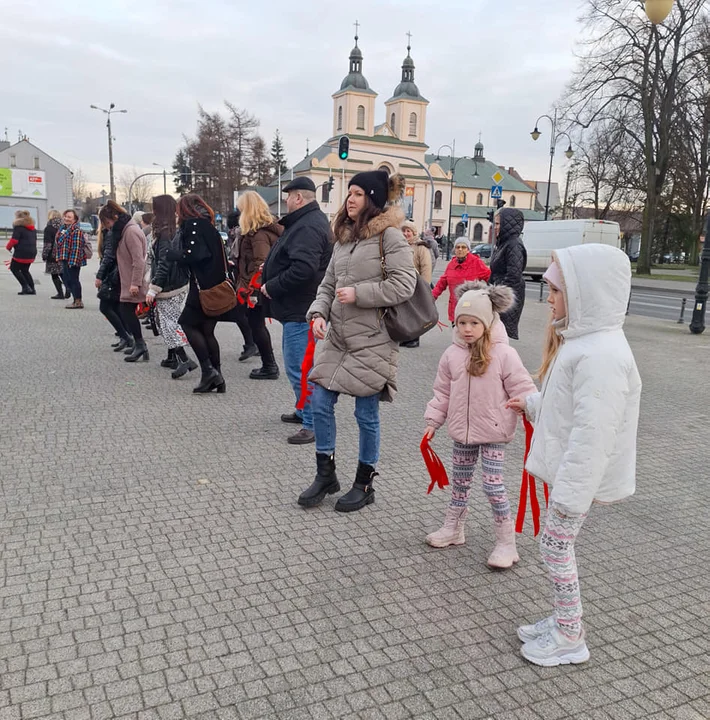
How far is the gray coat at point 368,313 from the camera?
4.05 metres

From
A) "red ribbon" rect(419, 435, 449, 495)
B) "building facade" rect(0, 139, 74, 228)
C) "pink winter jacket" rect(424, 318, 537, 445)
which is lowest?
"red ribbon" rect(419, 435, 449, 495)

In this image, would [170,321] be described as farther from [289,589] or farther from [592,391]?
[592,391]

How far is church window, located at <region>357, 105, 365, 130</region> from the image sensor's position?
9325cm

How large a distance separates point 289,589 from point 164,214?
18.7 feet

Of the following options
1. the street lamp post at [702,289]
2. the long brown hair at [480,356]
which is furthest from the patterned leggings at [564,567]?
the street lamp post at [702,289]

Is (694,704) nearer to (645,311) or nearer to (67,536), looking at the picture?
(67,536)

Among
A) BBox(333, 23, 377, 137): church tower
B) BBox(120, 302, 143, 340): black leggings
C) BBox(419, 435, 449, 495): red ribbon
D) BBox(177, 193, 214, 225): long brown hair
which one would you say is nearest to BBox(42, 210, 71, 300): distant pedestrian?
BBox(120, 302, 143, 340): black leggings

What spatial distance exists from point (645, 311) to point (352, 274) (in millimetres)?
16432

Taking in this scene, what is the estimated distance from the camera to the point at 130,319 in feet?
28.0

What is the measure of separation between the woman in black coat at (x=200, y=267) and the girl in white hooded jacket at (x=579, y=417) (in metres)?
4.65

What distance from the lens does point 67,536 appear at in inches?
149

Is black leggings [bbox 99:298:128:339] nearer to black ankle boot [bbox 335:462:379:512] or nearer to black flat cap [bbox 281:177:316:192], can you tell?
black flat cap [bbox 281:177:316:192]

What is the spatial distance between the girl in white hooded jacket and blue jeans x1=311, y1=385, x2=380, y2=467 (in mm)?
1491

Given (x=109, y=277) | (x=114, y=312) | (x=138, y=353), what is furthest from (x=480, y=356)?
(x=114, y=312)
